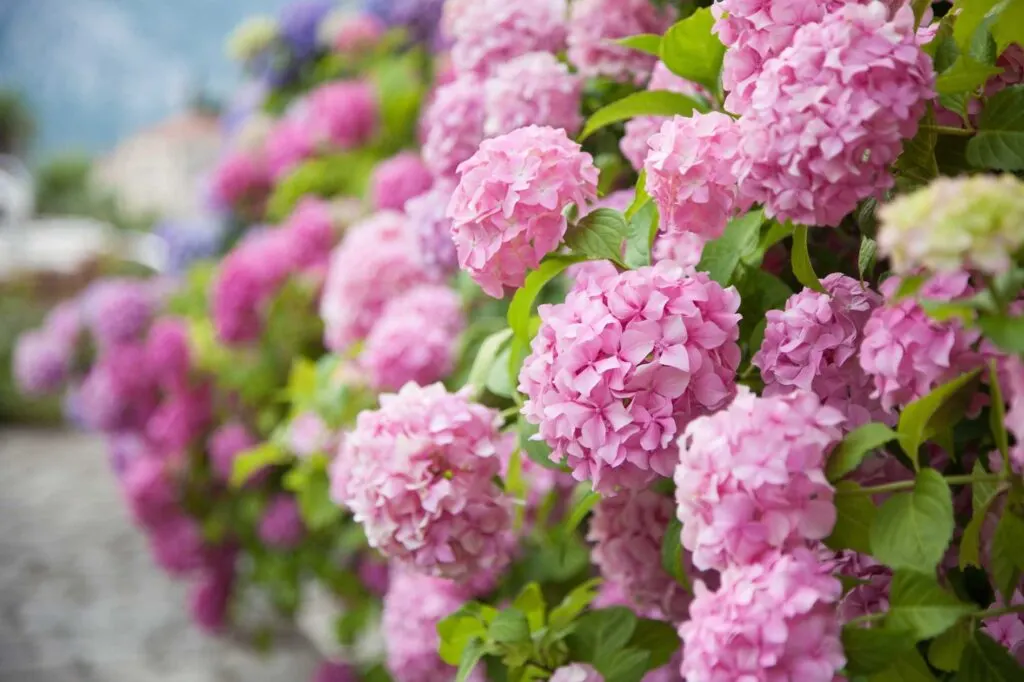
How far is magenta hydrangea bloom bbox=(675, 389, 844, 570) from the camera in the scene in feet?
1.58

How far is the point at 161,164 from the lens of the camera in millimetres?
7953

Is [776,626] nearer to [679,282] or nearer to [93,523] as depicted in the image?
[679,282]

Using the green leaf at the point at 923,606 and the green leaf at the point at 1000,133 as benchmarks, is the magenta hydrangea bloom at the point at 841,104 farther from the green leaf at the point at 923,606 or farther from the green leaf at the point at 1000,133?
the green leaf at the point at 923,606

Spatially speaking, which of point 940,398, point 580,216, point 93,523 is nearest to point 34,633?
point 93,523

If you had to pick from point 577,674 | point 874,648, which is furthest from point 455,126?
point 874,648

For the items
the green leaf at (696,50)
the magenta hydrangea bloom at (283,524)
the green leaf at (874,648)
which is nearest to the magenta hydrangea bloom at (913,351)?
the green leaf at (874,648)

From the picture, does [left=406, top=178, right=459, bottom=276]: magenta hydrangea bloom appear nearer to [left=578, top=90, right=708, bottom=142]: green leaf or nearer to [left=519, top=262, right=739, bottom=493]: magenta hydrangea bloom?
[left=578, top=90, right=708, bottom=142]: green leaf

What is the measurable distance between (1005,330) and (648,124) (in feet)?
1.35

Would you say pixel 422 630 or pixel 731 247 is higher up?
pixel 731 247

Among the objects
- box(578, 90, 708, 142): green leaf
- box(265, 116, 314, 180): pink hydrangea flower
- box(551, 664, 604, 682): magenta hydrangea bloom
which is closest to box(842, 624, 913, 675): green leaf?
box(551, 664, 604, 682): magenta hydrangea bloom

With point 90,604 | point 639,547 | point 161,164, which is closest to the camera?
point 639,547

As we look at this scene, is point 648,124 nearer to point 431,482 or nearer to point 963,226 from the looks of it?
point 431,482

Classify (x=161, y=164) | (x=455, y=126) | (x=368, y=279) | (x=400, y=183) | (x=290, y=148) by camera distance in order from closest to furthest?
(x=455, y=126)
(x=368, y=279)
(x=400, y=183)
(x=290, y=148)
(x=161, y=164)

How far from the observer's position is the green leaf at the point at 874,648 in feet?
1.61
